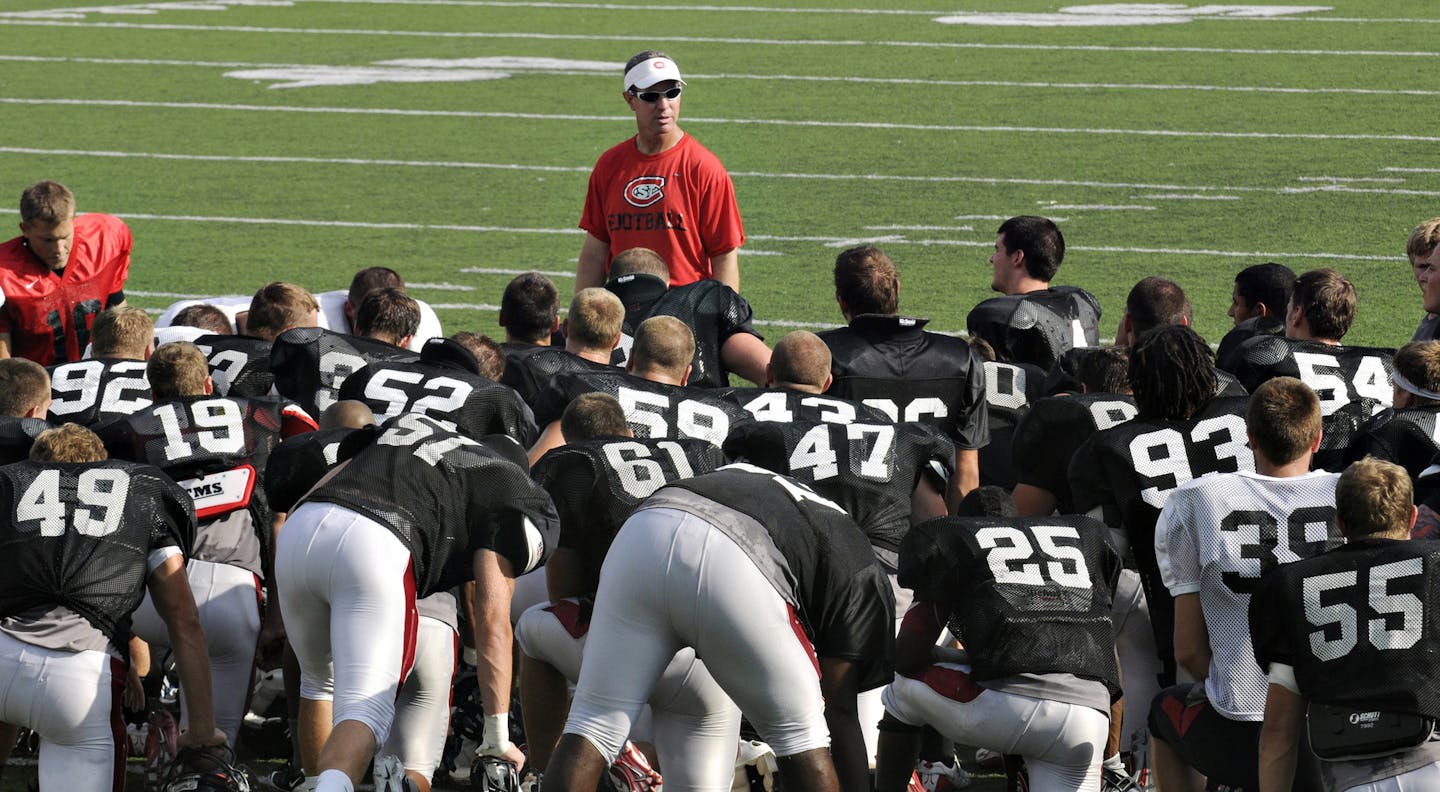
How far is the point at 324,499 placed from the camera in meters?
5.05

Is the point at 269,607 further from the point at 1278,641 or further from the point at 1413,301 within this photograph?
the point at 1413,301

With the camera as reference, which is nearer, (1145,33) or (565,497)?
(565,497)

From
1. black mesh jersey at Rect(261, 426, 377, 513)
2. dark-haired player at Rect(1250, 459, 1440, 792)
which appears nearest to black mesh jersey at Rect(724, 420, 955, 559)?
black mesh jersey at Rect(261, 426, 377, 513)

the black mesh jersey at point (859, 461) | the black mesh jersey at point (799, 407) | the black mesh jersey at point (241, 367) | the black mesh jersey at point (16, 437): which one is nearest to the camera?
the black mesh jersey at point (859, 461)

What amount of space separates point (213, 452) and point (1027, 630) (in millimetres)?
2464

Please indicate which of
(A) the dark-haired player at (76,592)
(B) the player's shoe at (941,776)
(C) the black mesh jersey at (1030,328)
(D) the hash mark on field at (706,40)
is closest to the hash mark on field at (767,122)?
(D) the hash mark on field at (706,40)

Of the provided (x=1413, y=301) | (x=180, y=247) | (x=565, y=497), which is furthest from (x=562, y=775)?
(x=180, y=247)

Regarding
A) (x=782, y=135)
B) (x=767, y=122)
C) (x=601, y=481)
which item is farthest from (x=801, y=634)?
(x=767, y=122)

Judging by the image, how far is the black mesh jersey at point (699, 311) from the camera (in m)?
7.27

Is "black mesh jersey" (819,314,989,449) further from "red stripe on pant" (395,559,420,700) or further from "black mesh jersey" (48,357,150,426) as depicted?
"black mesh jersey" (48,357,150,426)

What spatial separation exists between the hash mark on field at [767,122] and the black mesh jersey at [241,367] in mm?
9258

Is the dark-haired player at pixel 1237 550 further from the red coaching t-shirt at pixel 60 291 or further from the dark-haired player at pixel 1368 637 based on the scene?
the red coaching t-shirt at pixel 60 291

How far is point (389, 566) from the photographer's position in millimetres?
4965

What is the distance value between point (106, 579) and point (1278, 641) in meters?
2.93
